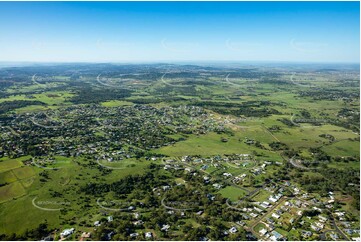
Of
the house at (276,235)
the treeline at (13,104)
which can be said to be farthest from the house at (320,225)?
the treeline at (13,104)

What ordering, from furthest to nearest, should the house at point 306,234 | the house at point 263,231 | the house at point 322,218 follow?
the house at point 322,218 < the house at point 263,231 < the house at point 306,234

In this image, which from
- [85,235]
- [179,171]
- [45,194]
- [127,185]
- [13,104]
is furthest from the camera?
[13,104]

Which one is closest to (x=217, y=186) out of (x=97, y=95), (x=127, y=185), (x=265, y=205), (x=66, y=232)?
(x=265, y=205)

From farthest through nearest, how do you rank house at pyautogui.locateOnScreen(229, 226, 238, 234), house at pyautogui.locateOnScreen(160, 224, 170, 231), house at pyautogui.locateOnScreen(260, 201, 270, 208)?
house at pyautogui.locateOnScreen(260, 201, 270, 208)
house at pyautogui.locateOnScreen(160, 224, 170, 231)
house at pyautogui.locateOnScreen(229, 226, 238, 234)

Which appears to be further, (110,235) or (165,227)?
(165,227)

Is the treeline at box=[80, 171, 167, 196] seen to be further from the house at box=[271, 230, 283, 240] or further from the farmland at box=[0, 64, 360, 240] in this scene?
the house at box=[271, 230, 283, 240]

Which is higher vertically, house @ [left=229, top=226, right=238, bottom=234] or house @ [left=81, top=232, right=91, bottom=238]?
house @ [left=229, top=226, right=238, bottom=234]

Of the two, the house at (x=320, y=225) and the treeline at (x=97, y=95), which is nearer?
the house at (x=320, y=225)

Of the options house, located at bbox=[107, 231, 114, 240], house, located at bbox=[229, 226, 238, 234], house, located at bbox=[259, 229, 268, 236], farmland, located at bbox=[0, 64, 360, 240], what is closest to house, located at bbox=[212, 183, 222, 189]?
farmland, located at bbox=[0, 64, 360, 240]

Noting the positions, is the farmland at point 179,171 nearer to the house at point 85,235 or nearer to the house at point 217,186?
the house at point 85,235

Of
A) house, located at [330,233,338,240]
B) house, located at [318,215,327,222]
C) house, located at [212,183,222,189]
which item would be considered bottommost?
house, located at [330,233,338,240]

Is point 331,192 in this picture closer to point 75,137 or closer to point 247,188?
point 247,188

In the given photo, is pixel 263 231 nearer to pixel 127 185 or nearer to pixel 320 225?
pixel 320 225
